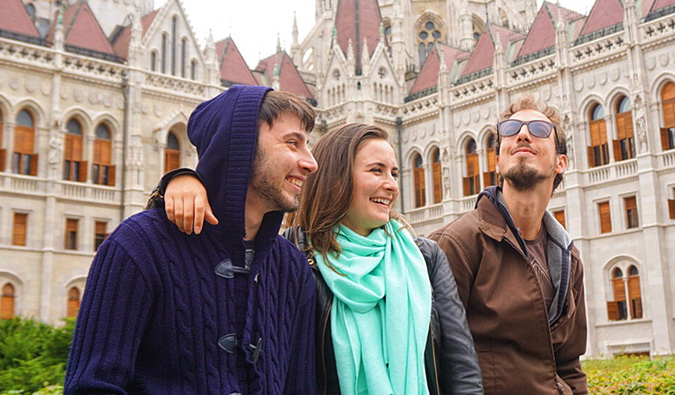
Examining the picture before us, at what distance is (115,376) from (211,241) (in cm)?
56

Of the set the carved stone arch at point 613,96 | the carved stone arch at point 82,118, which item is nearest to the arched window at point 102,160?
the carved stone arch at point 82,118

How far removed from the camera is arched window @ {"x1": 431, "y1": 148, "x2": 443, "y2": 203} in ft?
94.5

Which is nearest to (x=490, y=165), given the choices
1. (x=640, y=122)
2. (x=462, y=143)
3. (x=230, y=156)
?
(x=462, y=143)

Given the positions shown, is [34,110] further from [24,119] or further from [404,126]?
[404,126]

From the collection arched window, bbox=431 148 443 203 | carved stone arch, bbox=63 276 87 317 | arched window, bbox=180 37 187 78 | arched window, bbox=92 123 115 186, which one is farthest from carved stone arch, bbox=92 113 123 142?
arched window, bbox=431 148 443 203

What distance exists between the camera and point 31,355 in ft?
28.1

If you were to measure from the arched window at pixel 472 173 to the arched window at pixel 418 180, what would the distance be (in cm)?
217

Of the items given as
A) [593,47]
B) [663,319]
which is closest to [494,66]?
[593,47]

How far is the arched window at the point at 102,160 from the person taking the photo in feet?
83.3

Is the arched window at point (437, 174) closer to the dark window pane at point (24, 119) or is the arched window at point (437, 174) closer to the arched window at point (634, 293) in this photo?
the arched window at point (634, 293)

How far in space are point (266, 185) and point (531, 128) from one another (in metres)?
1.69

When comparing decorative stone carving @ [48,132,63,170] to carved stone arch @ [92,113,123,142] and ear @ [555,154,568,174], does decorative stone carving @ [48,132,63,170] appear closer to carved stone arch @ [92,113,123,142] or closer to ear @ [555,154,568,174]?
carved stone arch @ [92,113,123,142]

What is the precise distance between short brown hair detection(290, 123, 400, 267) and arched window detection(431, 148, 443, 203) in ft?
83.2

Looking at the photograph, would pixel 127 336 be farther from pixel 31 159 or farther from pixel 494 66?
pixel 494 66
